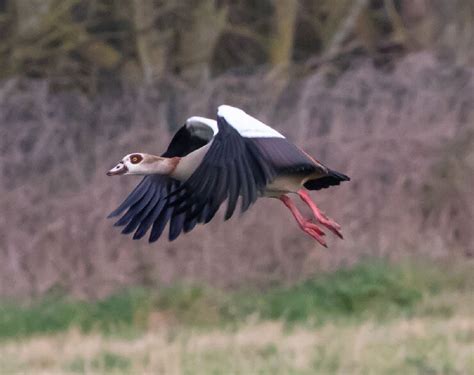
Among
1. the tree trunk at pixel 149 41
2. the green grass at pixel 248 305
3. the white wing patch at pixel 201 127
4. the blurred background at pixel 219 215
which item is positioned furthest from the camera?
A: the tree trunk at pixel 149 41

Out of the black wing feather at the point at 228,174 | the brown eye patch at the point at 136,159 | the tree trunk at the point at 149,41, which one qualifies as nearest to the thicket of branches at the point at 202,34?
the tree trunk at the point at 149,41

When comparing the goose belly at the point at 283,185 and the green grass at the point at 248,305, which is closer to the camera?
the goose belly at the point at 283,185

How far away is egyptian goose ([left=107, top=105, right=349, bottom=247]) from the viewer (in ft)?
12.6

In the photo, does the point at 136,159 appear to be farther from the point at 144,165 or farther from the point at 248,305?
the point at 248,305

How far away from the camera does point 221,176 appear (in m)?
3.89

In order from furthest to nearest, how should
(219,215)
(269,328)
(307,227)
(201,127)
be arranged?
(219,215)
(269,328)
(201,127)
(307,227)

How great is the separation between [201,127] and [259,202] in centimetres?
743

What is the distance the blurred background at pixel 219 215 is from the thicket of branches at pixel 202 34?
3 centimetres

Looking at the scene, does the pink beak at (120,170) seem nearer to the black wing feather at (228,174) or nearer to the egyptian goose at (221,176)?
the egyptian goose at (221,176)

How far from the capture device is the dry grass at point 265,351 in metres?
8.82

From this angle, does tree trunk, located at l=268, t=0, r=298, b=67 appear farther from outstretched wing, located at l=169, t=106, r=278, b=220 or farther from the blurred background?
outstretched wing, located at l=169, t=106, r=278, b=220

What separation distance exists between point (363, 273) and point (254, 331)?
5.74 ft

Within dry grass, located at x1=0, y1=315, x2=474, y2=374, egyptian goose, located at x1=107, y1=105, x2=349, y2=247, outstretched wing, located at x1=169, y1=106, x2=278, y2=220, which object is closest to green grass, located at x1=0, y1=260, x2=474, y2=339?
dry grass, located at x1=0, y1=315, x2=474, y2=374

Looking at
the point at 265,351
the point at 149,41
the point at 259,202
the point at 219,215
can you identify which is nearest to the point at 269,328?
the point at 265,351
